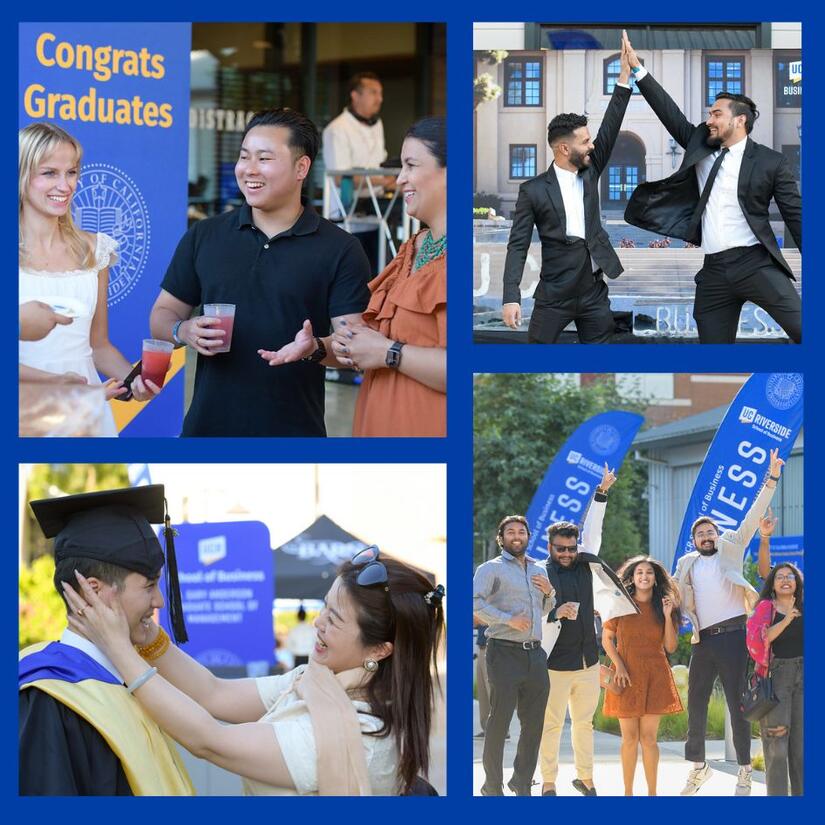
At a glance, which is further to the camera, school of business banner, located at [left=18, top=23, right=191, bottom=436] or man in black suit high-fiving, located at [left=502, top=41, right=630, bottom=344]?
school of business banner, located at [left=18, top=23, right=191, bottom=436]

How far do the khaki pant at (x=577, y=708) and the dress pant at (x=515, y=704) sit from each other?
1.2 inches

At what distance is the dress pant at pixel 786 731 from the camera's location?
489 centimetres

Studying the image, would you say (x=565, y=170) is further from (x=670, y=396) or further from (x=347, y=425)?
(x=347, y=425)

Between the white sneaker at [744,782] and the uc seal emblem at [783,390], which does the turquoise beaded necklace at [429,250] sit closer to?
the uc seal emblem at [783,390]

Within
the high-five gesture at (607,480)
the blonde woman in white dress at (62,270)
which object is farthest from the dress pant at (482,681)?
the blonde woman in white dress at (62,270)

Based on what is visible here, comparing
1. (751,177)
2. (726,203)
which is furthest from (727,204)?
(751,177)

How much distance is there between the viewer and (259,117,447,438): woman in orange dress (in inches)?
189

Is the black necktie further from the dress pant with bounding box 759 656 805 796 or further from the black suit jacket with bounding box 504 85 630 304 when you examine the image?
the dress pant with bounding box 759 656 805 796

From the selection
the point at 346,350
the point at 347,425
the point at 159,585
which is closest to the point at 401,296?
the point at 346,350

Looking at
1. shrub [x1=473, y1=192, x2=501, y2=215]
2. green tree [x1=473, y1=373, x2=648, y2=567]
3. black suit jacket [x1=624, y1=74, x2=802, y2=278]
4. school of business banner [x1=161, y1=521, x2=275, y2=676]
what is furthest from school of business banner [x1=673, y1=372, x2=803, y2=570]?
school of business banner [x1=161, y1=521, x2=275, y2=676]

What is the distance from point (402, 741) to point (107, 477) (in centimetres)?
136

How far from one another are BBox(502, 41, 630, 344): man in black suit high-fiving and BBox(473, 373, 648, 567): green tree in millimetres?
195

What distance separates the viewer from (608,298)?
16.4 feet

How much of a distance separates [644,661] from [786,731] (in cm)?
55
